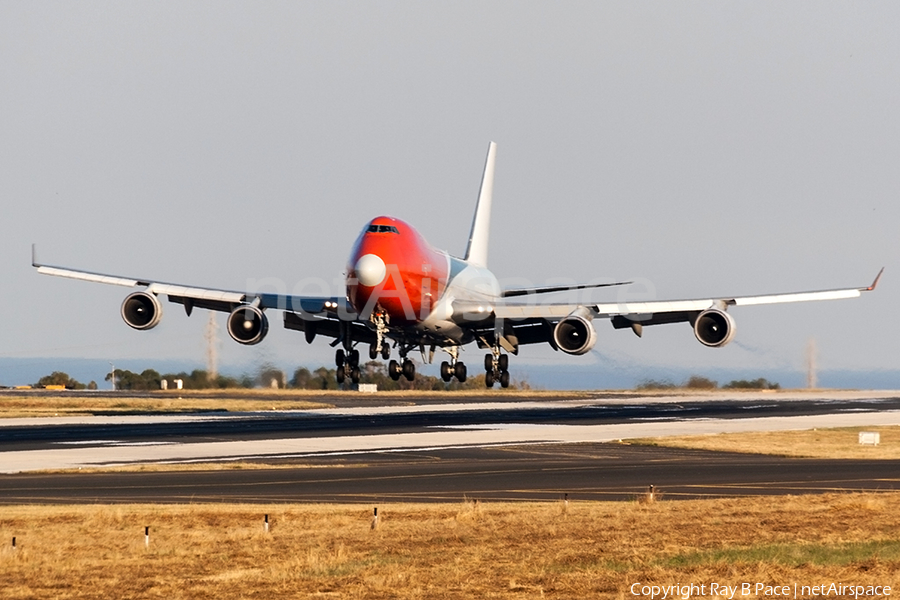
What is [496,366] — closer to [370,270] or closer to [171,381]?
[370,270]

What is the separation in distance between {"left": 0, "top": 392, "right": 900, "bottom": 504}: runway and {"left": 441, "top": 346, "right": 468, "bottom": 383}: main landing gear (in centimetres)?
299

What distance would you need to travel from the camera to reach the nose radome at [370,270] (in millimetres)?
56812

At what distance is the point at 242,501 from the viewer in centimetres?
3638

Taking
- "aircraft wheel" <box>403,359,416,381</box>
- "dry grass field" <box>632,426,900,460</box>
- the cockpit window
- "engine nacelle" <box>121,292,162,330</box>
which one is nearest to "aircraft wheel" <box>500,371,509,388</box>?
"aircraft wheel" <box>403,359,416,381</box>

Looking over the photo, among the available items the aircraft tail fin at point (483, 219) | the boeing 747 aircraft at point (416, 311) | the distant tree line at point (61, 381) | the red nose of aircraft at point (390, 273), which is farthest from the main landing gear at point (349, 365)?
the distant tree line at point (61, 381)

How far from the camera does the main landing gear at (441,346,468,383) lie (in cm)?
6838

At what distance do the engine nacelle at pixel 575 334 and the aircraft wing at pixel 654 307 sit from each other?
921mm

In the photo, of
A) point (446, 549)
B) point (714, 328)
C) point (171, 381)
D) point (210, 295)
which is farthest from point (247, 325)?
point (171, 381)

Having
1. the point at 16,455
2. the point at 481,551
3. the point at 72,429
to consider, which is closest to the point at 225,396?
the point at 72,429

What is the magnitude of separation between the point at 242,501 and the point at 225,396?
91.0 metres

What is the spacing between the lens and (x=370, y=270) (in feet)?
186

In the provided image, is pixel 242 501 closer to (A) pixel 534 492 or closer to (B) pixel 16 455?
(A) pixel 534 492

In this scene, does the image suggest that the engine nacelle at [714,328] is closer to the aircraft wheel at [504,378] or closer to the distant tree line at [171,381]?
the aircraft wheel at [504,378]

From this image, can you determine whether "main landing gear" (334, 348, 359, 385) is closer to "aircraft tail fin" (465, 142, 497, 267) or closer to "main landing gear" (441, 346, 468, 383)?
"main landing gear" (441, 346, 468, 383)
